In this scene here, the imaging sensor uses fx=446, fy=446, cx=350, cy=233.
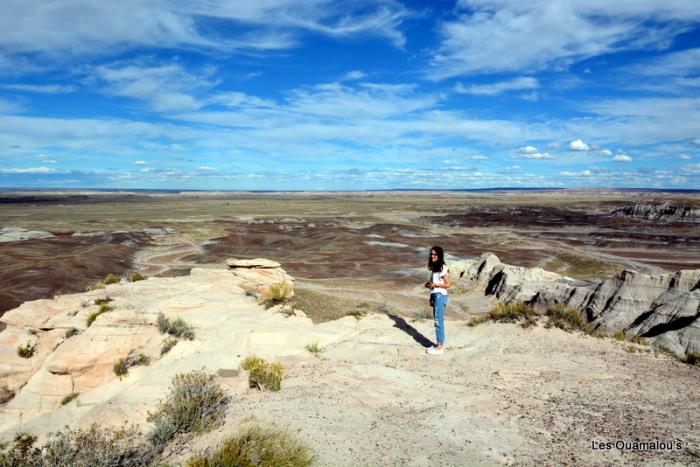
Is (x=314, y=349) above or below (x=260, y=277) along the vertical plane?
below

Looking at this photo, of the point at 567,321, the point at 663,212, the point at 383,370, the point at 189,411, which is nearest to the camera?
the point at 189,411

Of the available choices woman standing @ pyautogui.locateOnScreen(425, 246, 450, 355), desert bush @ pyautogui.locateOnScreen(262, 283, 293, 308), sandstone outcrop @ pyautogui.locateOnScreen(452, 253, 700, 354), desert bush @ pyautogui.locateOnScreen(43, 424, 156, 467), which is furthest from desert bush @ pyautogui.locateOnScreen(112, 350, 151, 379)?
sandstone outcrop @ pyautogui.locateOnScreen(452, 253, 700, 354)

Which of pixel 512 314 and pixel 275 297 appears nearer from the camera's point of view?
pixel 512 314

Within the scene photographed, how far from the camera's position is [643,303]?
55.0 ft

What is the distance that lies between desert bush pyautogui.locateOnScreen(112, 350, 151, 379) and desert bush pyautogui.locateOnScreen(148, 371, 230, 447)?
335cm

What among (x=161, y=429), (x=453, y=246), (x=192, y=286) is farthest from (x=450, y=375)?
(x=453, y=246)

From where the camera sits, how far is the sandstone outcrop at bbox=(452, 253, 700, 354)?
40.7 ft

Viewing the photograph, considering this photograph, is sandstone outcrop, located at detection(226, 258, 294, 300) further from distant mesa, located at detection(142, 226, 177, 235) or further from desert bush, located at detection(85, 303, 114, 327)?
distant mesa, located at detection(142, 226, 177, 235)

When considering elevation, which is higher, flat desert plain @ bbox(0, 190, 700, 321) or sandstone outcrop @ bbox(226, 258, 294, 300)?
sandstone outcrop @ bbox(226, 258, 294, 300)

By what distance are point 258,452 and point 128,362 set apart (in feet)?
22.3

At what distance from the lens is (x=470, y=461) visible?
18.9ft

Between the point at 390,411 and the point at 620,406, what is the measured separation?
3.83 m

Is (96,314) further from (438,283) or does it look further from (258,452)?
(438,283)

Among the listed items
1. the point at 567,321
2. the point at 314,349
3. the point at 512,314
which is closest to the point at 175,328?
the point at 314,349
